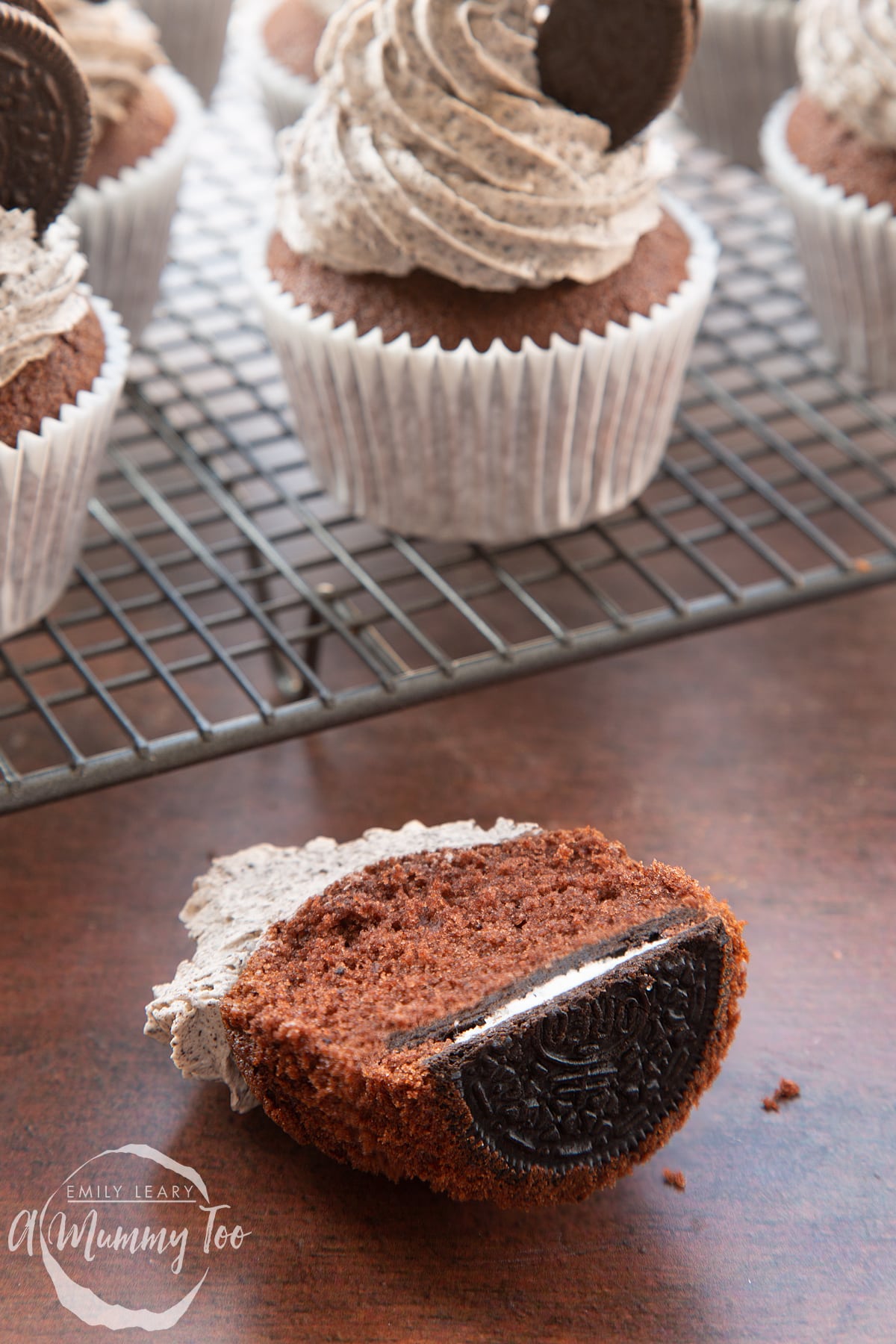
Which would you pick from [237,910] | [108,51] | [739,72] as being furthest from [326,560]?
[739,72]

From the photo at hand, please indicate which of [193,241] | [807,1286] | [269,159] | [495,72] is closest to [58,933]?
[807,1286]

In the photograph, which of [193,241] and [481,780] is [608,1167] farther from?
[193,241]

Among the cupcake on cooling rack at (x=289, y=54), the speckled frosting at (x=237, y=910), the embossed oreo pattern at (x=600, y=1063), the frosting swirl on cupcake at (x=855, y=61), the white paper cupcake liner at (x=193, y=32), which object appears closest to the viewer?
the embossed oreo pattern at (x=600, y=1063)

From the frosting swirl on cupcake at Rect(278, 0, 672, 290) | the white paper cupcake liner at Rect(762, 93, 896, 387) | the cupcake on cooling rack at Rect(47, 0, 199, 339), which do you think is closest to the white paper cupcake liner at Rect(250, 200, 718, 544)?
the frosting swirl on cupcake at Rect(278, 0, 672, 290)

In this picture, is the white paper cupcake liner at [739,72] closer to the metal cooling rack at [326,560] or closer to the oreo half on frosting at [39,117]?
the metal cooling rack at [326,560]

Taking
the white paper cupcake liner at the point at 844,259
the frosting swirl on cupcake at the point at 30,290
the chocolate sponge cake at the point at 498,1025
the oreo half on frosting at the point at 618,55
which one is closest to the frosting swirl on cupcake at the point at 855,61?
the white paper cupcake liner at the point at 844,259

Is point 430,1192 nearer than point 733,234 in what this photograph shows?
Yes

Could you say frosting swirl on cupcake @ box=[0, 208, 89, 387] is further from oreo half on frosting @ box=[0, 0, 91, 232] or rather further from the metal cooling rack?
the metal cooling rack
